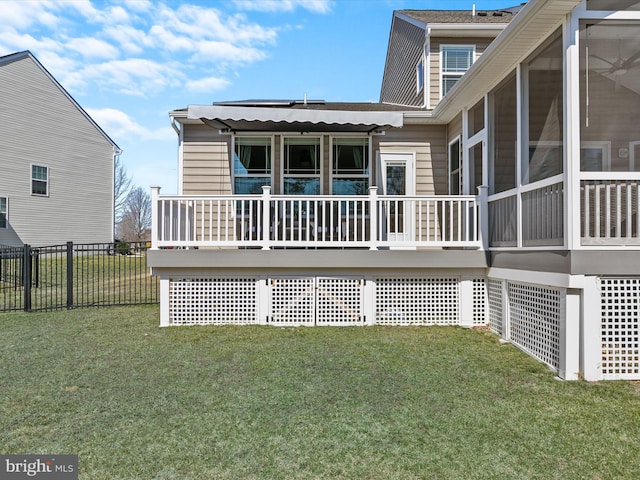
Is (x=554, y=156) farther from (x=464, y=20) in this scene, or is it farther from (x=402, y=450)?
(x=464, y=20)

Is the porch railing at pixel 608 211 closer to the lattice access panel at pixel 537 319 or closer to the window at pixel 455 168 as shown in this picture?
the lattice access panel at pixel 537 319

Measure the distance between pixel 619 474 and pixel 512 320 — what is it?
3178mm

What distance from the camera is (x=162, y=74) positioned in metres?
15.2

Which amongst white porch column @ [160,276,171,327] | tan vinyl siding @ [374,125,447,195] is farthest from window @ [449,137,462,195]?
white porch column @ [160,276,171,327]

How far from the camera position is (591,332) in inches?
161

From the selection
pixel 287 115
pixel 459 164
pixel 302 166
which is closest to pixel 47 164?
pixel 302 166

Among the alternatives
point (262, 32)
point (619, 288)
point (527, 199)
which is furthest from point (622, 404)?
point (262, 32)

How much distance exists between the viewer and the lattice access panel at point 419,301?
21.1ft

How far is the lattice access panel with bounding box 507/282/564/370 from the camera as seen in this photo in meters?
4.47

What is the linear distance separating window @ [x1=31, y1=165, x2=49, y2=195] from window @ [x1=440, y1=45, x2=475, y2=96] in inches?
614

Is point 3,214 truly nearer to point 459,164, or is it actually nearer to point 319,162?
point 319,162

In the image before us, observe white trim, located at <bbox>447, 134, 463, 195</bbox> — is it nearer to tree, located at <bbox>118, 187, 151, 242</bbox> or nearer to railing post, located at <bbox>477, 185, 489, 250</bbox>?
railing post, located at <bbox>477, 185, 489, 250</bbox>

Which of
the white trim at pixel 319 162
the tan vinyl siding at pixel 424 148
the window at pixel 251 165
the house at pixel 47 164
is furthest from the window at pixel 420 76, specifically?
the house at pixel 47 164

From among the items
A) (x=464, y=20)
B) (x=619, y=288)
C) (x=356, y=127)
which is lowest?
(x=619, y=288)
